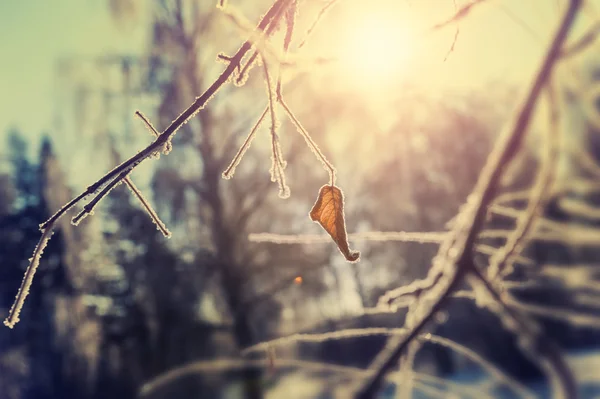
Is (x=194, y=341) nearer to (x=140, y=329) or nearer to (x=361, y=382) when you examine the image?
(x=140, y=329)

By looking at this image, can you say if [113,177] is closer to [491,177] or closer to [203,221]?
[491,177]

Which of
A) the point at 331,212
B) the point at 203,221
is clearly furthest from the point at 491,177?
the point at 203,221

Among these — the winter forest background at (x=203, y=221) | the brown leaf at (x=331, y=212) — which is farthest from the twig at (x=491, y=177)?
the winter forest background at (x=203, y=221)

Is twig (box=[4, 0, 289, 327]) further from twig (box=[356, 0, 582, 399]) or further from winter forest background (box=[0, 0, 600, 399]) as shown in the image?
winter forest background (box=[0, 0, 600, 399])

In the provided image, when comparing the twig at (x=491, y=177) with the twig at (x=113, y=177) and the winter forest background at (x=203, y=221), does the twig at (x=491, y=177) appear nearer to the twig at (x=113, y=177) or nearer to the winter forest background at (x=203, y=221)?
the twig at (x=113, y=177)

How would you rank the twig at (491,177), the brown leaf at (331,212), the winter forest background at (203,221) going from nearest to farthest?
the twig at (491,177)
the brown leaf at (331,212)
the winter forest background at (203,221)

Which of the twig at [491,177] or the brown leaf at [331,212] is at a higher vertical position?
the brown leaf at [331,212]

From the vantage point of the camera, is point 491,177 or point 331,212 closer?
point 491,177

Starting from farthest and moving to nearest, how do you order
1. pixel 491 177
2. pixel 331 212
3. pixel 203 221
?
1. pixel 203 221
2. pixel 331 212
3. pixel 491 177

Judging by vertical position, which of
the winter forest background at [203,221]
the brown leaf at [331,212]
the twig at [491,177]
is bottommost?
the twig at [491,177]
